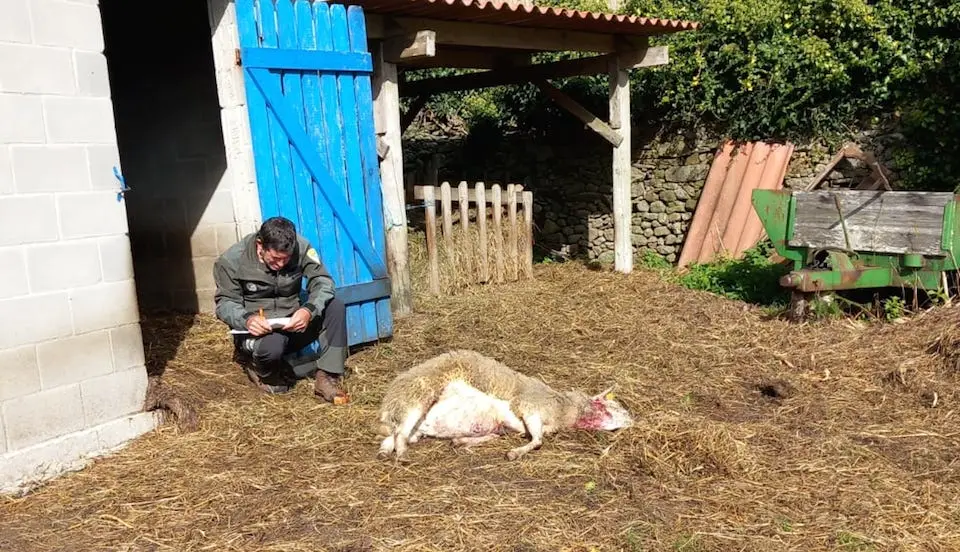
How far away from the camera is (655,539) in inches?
→ 127

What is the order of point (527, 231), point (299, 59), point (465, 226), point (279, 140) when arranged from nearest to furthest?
point (279, 140) < point (299, 59) < point (465, 226) < point (527, 231)

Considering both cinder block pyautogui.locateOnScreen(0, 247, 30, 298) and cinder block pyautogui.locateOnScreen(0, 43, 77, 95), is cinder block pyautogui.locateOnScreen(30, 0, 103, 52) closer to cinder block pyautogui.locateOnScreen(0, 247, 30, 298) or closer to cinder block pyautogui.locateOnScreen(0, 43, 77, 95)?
cinder block pyautogui.locateOnScreen(0, 43, 77, 95)

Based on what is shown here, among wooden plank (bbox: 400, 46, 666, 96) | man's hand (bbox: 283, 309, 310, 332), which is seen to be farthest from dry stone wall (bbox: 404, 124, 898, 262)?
man's hand (bbox: 283, 309, 310, 332)

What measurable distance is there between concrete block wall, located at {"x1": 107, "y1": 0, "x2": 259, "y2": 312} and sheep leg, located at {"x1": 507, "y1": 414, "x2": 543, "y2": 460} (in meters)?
3.10

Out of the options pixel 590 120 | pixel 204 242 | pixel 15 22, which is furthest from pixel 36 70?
pixel 590 120

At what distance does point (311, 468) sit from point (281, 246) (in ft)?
4.70

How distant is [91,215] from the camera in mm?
4270

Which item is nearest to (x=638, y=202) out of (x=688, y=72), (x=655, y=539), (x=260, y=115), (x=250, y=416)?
(x=688, y=72)

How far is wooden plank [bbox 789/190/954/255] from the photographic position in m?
6.23

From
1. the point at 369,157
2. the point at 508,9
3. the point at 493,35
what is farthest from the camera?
the point at 493,35

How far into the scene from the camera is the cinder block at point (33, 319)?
3.91 metres

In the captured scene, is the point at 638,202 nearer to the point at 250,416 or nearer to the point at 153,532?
the point at 250,416

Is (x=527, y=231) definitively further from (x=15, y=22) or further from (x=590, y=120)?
(x=15, y=22)

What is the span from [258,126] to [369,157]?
1128 millimetres
